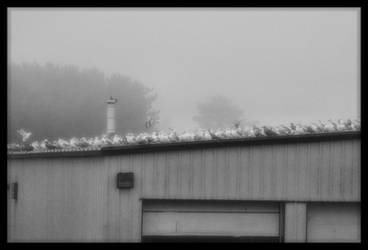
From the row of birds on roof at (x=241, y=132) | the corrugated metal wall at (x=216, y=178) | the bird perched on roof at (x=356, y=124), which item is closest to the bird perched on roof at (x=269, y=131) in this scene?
the row of birds on roof at (x=241, y=132)

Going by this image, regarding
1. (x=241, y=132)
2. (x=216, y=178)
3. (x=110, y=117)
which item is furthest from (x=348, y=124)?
(x=110, y=117)

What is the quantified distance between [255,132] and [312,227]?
219cm

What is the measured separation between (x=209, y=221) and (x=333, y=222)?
2.46m

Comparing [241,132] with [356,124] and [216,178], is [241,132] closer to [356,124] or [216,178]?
[216,178]

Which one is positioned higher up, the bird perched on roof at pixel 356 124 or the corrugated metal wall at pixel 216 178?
the bird perched on roof at pixel 356 124

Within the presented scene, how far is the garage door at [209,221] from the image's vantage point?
31.9ft

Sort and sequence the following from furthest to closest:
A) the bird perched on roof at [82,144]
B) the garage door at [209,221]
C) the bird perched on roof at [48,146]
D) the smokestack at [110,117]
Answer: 1. the smokestack at [110,117]
2. the bird perched on roof at [48,146]
3. the bird perched on roof at [82,144]
4. the garage door at [209,221]

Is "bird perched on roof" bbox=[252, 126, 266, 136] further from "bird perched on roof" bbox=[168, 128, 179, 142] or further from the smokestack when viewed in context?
the smokestack

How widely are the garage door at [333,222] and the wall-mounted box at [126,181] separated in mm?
3539

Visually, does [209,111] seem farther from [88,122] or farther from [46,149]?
[46,149]

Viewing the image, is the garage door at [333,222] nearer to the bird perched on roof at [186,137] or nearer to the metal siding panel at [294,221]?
the metal siding panel at [294,221]

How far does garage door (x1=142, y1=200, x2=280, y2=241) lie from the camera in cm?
973

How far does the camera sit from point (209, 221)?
9.82 metres
